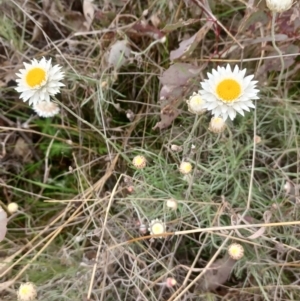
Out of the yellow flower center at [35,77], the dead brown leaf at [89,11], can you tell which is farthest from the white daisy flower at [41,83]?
the dead brown leaf at [89,11]

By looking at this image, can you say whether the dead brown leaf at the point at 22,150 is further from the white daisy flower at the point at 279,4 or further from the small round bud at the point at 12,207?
the white daisy flower at the point at 279,4

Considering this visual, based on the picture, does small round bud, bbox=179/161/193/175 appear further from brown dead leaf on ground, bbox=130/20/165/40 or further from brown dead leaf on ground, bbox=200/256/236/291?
brown dead leaf on ground, bbox=130/20/165/40

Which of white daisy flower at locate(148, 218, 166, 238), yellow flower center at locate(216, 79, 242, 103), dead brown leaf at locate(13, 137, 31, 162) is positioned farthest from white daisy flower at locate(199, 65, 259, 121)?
dead brown leaf at locate(13, 137, 31, 162)

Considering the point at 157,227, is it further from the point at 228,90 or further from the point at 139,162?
the point at 228,90

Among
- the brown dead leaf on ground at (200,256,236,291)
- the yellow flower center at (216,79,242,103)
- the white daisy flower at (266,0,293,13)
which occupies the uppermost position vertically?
the white daisy flower at (266,0,293,13)

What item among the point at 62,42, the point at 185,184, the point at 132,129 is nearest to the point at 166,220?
the point at 185,184

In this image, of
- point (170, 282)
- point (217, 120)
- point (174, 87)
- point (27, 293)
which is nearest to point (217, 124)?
point (217, 120)
